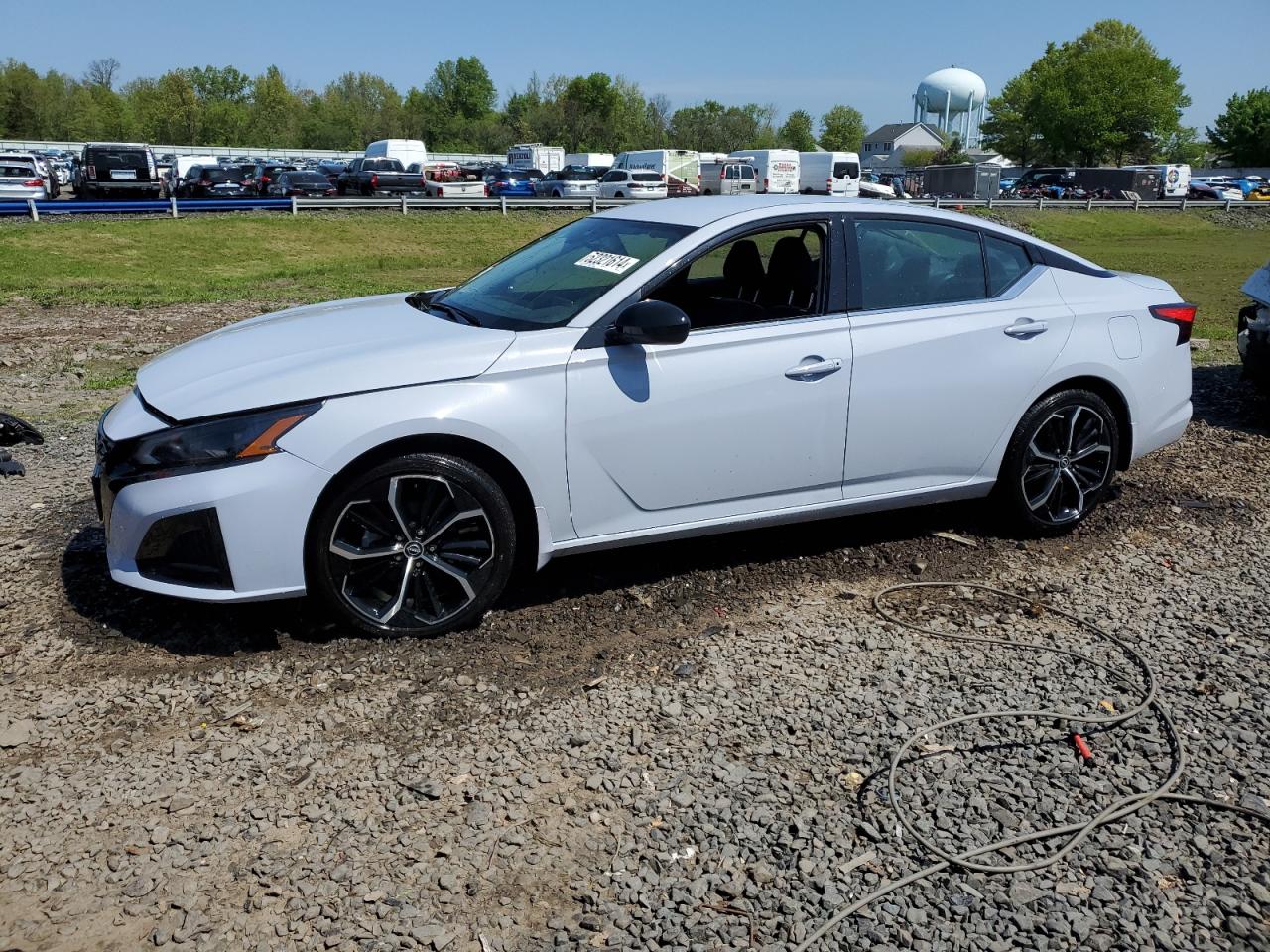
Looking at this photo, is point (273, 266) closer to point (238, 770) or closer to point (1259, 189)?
point (238, 770)

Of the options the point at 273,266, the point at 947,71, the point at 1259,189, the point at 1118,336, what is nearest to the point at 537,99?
the point at 947,71

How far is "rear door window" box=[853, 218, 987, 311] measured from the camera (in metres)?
4.98

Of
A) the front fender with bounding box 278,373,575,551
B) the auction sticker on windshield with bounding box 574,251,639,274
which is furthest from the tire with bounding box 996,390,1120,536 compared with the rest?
the front fender with bounding box 278,373,575,551

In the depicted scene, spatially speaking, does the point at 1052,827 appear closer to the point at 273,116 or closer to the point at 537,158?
the point at 537,158

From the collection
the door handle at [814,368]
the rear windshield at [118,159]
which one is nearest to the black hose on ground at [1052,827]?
the door handle at [814,368]

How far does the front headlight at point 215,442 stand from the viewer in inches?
152

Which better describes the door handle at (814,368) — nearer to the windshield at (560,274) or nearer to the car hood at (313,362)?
the windshield at (560,274)

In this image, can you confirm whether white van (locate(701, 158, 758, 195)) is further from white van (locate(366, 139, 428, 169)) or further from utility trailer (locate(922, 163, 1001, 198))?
white van (locate(366, 139, 428, 169))

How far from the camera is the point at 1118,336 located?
5.41 m

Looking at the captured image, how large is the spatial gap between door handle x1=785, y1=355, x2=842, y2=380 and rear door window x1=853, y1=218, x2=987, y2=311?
1.30ft

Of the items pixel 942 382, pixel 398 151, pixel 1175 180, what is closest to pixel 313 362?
pixel 942 382

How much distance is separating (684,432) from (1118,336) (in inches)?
99.4

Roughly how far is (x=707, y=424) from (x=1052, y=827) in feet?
6.73

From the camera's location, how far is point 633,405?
434 centimetres
